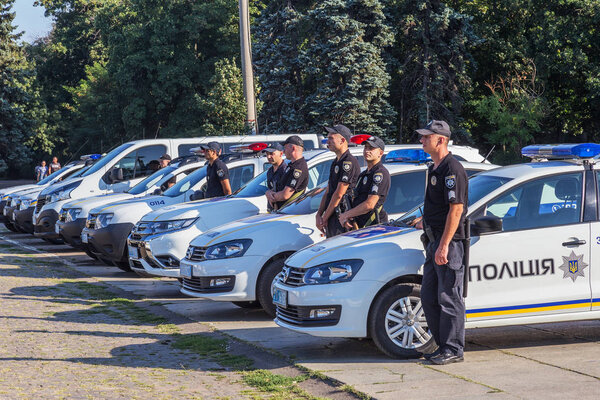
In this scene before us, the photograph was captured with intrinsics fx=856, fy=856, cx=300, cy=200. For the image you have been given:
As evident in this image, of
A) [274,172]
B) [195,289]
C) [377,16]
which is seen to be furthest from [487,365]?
[377,16]

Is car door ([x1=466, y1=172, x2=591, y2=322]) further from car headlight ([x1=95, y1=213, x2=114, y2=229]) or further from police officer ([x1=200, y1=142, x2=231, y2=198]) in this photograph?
car headlight ([x1=95, y1=213, x2=114, y2=229])

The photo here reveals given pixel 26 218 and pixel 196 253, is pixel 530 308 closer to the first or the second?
pixel 196 253

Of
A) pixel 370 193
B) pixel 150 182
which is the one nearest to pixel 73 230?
pixel 150 182

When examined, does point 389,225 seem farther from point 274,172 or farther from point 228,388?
point 274,172

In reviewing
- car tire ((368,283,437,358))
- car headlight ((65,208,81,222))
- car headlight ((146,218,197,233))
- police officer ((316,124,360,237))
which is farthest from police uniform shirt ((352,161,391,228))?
car headlight ((65,208,81,222))

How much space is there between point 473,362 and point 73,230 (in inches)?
387

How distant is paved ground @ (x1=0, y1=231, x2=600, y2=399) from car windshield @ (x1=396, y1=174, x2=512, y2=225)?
119cm

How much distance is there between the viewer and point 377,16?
39312 millimetres

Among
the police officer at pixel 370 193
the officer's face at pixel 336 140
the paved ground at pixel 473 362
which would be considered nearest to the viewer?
the paved ground at pixel 473 362

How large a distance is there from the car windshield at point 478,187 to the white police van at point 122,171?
9549 mm

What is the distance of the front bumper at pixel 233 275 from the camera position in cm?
876

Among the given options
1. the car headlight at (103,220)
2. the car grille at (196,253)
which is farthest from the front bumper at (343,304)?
the car headlight at (103,220)

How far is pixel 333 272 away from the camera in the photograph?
22.8 feet

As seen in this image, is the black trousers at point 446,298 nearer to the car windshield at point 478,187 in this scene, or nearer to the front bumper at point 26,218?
the car windshield at point 478,187
